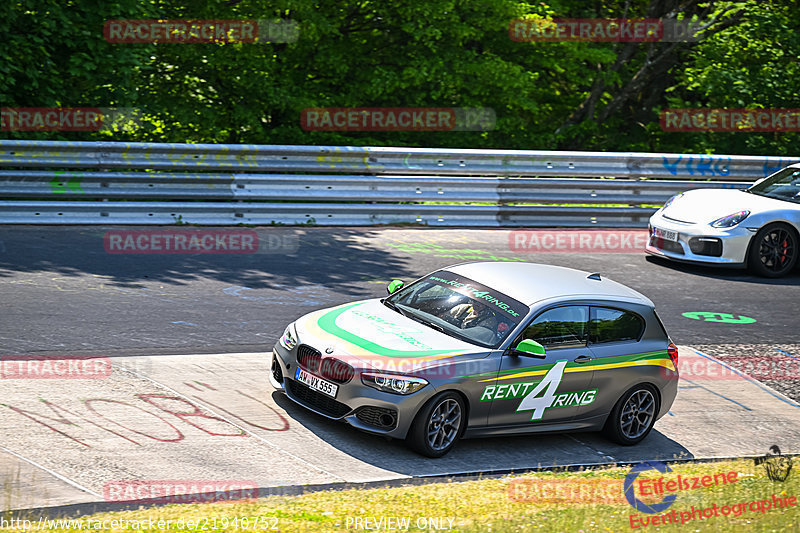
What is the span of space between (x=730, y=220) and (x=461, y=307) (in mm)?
7107

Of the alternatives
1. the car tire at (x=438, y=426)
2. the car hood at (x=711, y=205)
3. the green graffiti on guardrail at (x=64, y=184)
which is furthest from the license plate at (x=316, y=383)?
the car hood at (x=711, y=205)

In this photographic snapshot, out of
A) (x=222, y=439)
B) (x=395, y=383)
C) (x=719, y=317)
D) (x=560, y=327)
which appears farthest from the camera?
(x=719, y=317)

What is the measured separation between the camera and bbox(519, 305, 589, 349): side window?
7.93m

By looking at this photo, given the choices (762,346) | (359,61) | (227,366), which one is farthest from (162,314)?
(359,61)

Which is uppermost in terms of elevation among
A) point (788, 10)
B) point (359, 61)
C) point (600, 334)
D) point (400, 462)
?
point (788, 10)

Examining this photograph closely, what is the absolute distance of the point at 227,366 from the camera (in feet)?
28.6

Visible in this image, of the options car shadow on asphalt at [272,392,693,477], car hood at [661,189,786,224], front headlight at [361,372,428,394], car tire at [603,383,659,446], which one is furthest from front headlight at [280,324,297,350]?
car hood at [661,189,786,224]

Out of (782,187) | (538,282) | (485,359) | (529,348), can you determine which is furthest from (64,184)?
(782,187)

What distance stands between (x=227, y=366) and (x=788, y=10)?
1672cm

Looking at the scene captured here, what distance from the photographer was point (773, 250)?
45.8 ft

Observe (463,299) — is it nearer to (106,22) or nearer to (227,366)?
(227,366)

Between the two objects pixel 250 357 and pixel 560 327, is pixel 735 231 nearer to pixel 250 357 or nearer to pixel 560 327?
pixel 560 327

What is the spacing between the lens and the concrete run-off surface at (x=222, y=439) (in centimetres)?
635

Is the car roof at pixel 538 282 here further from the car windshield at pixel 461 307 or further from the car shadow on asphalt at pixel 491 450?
the car shadow on asphalt at pixel 491 450
